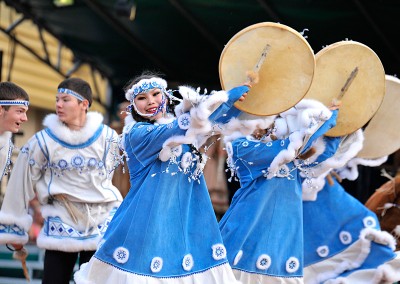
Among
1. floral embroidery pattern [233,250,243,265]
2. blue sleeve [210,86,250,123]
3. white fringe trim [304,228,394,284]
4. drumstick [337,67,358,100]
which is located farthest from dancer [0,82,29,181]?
white fringe trim [304,228,394,284]

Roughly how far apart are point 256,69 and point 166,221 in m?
0.93

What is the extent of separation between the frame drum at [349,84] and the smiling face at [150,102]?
3.21 ft

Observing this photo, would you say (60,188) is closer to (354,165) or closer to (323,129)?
(323,129)

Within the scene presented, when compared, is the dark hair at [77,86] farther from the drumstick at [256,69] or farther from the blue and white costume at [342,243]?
the blue and white costume at [342,243]

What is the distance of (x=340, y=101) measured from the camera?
547 cm

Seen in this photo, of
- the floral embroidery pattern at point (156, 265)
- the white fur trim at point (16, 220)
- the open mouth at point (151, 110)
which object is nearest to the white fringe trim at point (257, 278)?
the floral embroidery pattern at point (156, 265)

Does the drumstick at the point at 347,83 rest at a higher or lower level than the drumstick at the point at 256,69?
higher

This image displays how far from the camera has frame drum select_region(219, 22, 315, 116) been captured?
4840 mm

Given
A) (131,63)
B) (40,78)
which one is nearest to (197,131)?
(131,63)

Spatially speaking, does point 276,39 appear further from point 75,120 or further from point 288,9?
point 288,9

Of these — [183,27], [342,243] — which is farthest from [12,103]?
[183,27]

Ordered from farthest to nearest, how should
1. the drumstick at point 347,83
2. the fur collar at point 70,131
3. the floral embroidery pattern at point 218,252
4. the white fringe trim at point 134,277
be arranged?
1. the fur collar at point 70,131
2. the drumstick at point 347,83
3. the floral embroidery pattern at point 218,252
4. the white fringe trim at point 134,277

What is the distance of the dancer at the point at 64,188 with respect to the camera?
223 inches

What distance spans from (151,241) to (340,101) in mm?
1573
